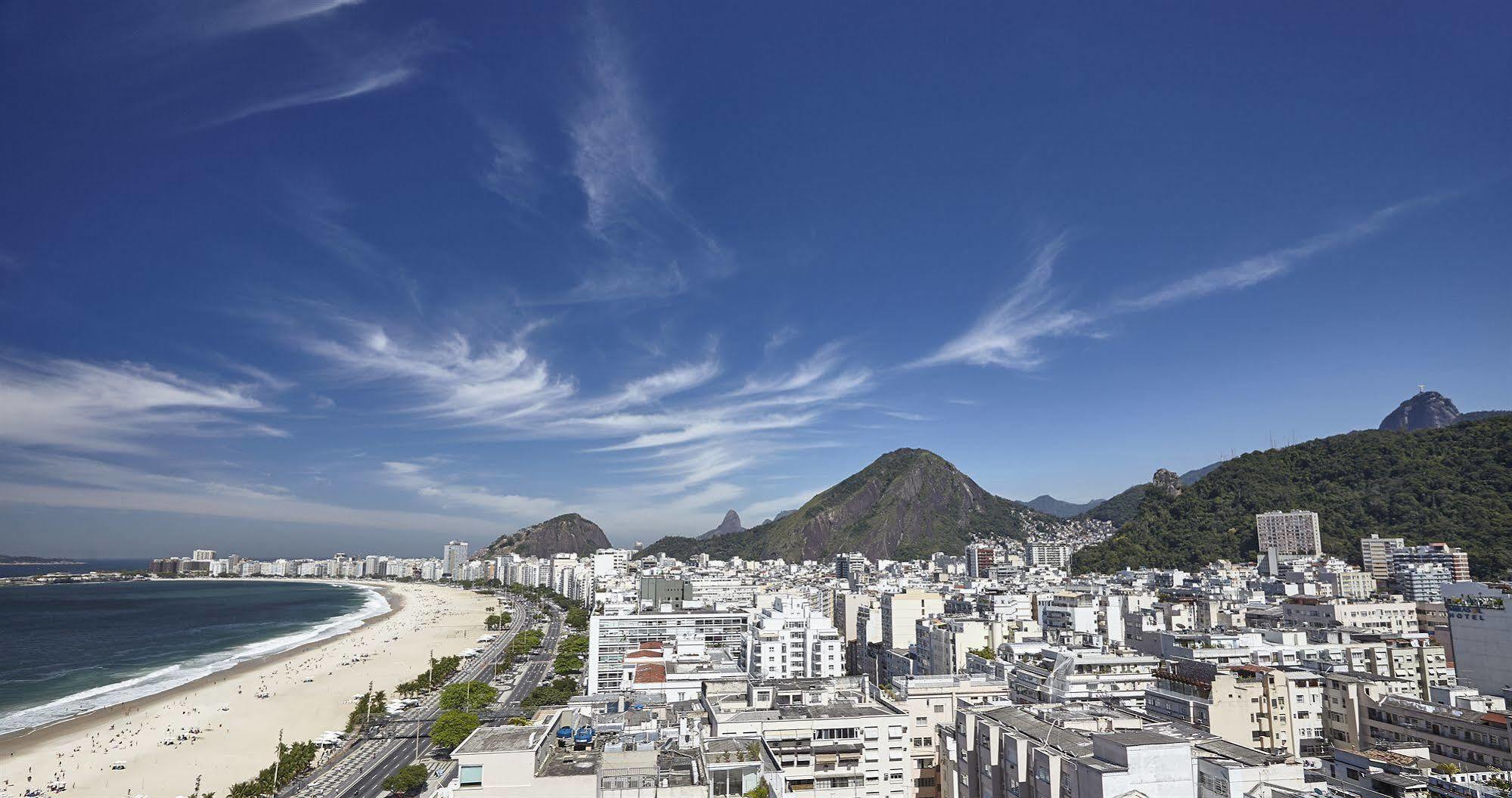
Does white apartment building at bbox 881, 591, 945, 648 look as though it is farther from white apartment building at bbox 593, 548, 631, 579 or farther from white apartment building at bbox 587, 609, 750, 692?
white apartment building at bbox 593, 548, 631, 579

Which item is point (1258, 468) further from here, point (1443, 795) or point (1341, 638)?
point (1443, 795)

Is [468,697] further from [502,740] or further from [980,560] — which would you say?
[980,560]

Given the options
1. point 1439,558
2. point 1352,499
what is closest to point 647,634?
point 1439,558

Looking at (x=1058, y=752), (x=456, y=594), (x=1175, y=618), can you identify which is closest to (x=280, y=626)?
(x=456, y=594)

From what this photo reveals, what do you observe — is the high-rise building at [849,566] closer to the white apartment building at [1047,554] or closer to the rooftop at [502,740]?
the white apartment building at [1047,554]

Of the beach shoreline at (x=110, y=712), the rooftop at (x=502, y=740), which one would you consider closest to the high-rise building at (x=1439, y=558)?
the rooftop at (x=502, y=740)
